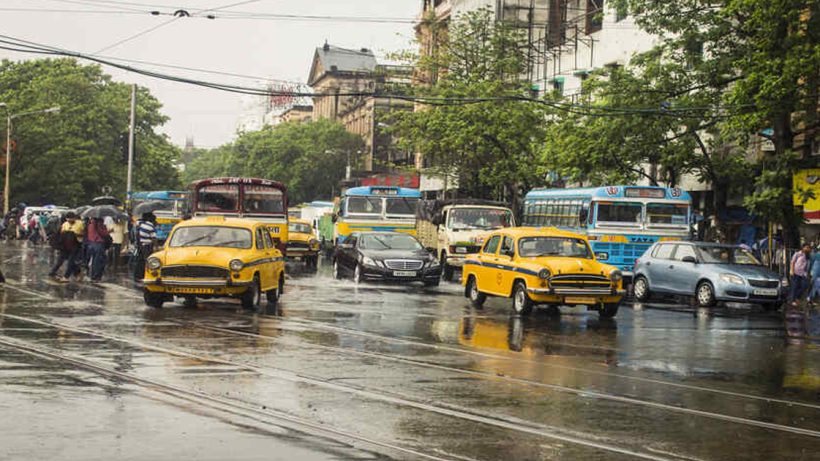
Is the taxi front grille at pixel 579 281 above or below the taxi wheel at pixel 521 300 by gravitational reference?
above

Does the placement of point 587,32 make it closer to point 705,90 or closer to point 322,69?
point 705,90

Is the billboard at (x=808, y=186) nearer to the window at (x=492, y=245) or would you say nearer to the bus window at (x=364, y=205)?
the window at (x=492, y=245)

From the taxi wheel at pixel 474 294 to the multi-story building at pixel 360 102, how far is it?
47.8 meters

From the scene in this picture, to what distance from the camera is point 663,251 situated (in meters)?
29.7

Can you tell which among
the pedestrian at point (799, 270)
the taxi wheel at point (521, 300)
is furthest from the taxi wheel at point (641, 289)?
the taxi wheel at point (521, 300)

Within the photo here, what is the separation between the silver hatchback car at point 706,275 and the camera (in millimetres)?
26766

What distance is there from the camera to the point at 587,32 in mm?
53094

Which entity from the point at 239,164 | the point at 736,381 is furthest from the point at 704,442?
the point at 239,164

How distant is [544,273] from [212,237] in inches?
241

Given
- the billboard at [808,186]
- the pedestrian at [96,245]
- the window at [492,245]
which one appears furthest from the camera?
the billboard at [808,186]

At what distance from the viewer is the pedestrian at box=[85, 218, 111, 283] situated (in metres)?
29.1

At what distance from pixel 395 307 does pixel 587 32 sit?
31.8m

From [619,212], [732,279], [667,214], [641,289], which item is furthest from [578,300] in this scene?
[667,214]

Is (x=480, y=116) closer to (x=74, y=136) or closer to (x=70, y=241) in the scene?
(x=70, y=241)
